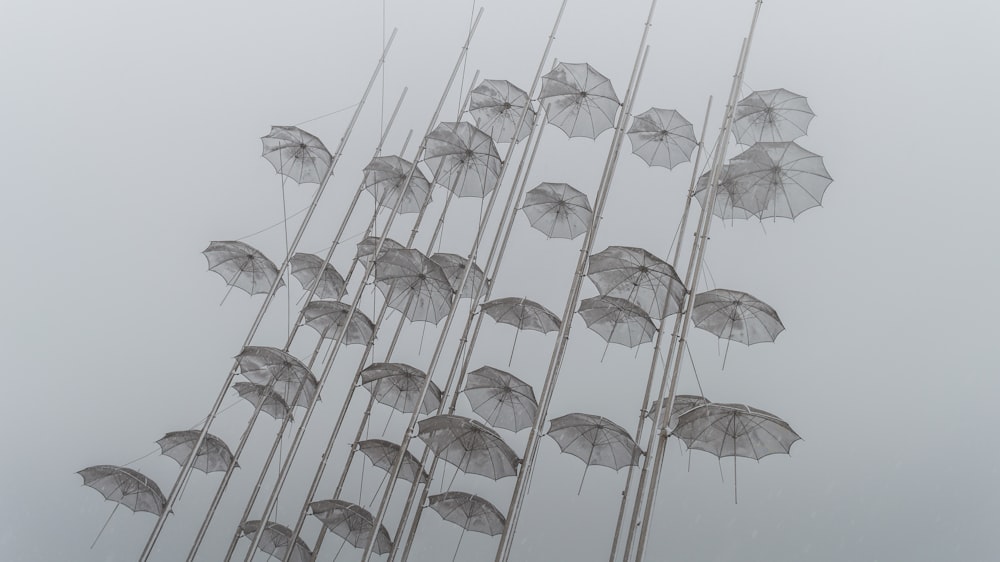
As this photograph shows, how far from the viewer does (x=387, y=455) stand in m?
12.2

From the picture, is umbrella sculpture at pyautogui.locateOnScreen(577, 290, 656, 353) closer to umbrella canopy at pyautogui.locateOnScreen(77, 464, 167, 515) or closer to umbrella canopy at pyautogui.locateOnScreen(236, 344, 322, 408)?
umbrella canopy at pyautogui.locateOnScreen(236, 344, 322, 408)

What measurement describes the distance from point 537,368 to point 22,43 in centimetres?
1579

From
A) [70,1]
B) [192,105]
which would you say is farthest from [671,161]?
[70,1]

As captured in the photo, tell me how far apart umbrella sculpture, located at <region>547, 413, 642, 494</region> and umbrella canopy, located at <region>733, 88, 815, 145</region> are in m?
4.92

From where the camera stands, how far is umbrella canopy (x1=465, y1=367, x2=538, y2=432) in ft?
36.9

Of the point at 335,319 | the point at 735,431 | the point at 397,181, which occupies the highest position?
the point at 397,181

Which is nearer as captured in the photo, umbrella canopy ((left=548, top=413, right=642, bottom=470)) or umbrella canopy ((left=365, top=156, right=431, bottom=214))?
umbrella canopy ((left=548, top=413, right=642, bottom=470))

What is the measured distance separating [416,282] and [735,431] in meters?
4.64

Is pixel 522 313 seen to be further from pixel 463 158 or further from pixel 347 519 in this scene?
pixel 347 519

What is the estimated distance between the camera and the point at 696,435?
375 inches

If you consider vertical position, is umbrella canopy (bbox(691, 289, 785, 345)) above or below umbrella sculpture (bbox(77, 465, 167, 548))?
above

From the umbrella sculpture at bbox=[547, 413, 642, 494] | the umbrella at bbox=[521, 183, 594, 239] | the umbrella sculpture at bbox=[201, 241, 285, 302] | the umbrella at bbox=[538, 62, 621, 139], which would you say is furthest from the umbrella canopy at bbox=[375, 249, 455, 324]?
the umbrella at bbox=[538, 62, 621, 139]

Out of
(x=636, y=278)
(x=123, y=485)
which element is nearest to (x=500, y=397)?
(x=636, y=278)

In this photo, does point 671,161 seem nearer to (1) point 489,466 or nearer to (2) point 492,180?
(2) point 492,180
